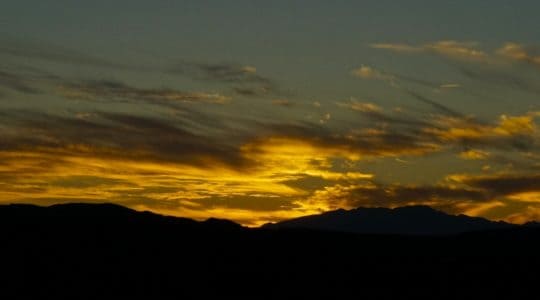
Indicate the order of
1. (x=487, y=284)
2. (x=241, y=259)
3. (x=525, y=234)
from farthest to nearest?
(x=525, y=234) < (x=241, y=259) < (x=487, y=284)

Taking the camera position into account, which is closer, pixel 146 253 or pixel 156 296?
pixel 156 296

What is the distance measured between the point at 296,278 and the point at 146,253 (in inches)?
706

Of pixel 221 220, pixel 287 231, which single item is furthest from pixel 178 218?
pixel 287 231

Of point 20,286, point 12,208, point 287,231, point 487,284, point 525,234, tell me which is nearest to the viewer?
point 20,286

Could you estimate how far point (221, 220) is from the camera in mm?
131625

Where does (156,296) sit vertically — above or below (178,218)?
below

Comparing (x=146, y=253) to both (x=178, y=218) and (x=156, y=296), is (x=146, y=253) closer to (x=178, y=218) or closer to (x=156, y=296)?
(x=156, y=296)

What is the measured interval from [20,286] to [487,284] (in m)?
51.4

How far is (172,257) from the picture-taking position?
105 m

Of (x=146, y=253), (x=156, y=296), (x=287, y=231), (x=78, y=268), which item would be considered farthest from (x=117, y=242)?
(x=287, y=231)

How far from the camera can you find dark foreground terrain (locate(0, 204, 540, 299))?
92.8 metres

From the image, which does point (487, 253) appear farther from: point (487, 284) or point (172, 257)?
point (172, 257)

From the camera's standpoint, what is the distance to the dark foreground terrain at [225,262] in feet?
305

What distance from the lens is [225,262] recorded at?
347 feet
